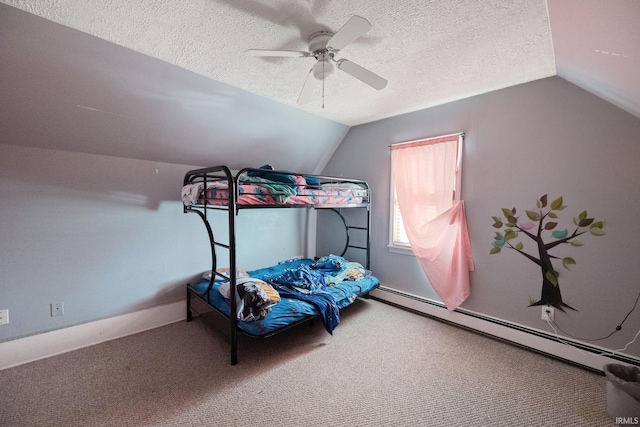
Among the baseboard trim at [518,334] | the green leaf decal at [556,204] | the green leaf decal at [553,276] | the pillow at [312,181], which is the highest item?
the pillow at [312,181]

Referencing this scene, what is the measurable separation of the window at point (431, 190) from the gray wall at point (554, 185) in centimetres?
9

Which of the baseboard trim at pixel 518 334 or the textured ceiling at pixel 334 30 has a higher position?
the textured ceiling at pixel 334 30

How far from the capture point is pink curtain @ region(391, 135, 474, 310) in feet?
8.87

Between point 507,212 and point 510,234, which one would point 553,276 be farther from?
point 507,212

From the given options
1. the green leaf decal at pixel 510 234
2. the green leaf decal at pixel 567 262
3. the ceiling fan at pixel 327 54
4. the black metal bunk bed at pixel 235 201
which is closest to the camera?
the ceiling fan at pixel 327 54

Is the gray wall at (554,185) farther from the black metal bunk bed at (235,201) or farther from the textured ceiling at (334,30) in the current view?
the black metal bunk bed at (235,201)

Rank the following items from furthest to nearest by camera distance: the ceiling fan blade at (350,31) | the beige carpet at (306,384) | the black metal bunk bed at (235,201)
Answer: the black metal bunk bed at (235,201) → the beige carpet at (306,384) → the ceiling fan blade at (350,31)

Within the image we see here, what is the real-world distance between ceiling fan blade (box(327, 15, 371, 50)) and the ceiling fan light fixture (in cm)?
24

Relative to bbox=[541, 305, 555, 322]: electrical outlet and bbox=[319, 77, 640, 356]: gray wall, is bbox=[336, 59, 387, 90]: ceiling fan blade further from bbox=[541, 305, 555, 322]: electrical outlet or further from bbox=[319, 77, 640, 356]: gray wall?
bbox=[541, 305, 555, 322]: electrical outlet

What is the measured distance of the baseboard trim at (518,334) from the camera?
2043 mm

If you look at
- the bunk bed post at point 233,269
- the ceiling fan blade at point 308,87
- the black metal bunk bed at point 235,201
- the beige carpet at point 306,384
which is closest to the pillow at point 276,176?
the black metal bunk bed at point 235,201

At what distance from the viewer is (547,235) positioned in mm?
2277

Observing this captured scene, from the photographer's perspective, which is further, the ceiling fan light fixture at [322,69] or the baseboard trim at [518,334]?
the baseboard trim at [518,334]

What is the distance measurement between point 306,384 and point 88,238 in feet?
7.72
